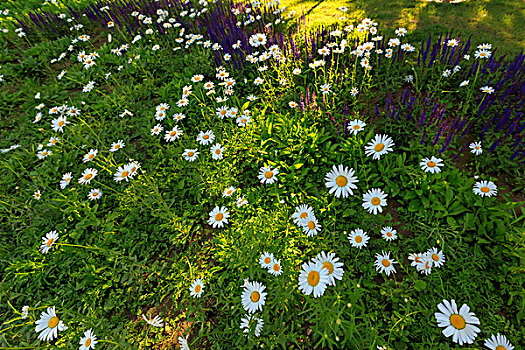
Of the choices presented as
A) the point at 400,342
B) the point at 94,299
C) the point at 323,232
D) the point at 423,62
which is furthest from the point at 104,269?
the point at 423,62

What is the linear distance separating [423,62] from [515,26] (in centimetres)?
191

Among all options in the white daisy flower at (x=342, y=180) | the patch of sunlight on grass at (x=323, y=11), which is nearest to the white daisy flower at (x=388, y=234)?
the white daisy flower at (x=342, y=180)

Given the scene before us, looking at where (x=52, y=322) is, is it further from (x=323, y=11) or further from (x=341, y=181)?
(x=323, y=11)

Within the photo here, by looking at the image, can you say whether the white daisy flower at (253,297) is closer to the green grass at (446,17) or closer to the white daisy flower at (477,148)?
the white daisy flower at (477,148)

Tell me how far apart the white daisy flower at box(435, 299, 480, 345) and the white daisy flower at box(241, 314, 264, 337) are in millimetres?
1037

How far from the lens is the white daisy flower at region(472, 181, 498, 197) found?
1895 millimetres

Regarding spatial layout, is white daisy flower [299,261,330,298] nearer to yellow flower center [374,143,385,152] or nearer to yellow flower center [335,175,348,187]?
yellow flower center [335,175,348,187]

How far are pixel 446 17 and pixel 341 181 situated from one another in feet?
13.4

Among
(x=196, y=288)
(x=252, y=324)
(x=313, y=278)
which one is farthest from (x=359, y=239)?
(x=196, y=288)

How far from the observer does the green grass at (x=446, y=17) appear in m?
3.48

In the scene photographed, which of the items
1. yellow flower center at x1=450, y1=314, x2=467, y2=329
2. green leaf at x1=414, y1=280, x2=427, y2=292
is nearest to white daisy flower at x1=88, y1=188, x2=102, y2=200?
green leaf at x1=414, y1=280, x2=427, y2=292

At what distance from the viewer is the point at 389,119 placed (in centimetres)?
261

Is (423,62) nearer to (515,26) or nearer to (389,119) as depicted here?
(389,119)

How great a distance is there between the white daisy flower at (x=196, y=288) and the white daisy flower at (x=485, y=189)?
7.49 feet
